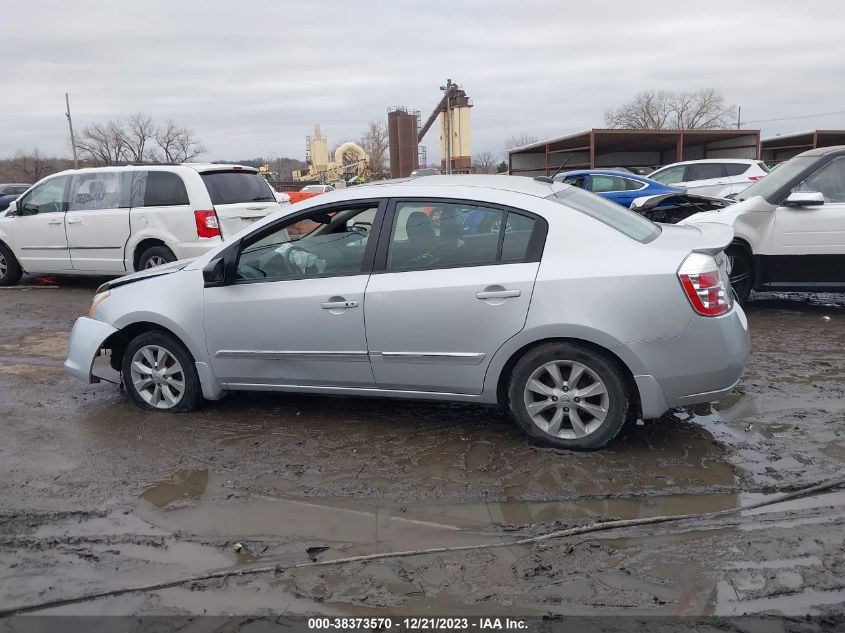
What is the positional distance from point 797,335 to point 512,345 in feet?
13.5

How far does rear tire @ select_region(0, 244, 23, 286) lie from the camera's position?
11.2 m

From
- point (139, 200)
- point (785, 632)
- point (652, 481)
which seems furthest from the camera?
point (139, 200)

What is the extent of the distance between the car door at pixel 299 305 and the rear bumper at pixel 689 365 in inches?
67.4

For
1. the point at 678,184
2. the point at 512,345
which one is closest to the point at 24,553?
the point at 512,345

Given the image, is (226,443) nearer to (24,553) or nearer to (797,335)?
(24,553)

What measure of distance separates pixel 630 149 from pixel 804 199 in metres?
28.9

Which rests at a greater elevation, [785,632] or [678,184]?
[678,184]

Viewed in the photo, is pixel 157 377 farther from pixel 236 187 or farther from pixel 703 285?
pixel 236 187

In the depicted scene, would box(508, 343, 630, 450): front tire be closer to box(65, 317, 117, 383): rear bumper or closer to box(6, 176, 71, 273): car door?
box(65, 317, 117, 383): rear bumper

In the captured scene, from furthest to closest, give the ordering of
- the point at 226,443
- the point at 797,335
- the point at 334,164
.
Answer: the point at 334,164, the point at 797,335, the point at 226,443

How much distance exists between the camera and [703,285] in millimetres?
4043

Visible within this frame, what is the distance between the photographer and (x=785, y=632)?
8.68 feet

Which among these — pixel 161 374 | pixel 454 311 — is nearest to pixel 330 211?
pixel 454 311

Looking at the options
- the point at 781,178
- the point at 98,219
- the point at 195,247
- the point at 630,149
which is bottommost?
the point at 195,247
